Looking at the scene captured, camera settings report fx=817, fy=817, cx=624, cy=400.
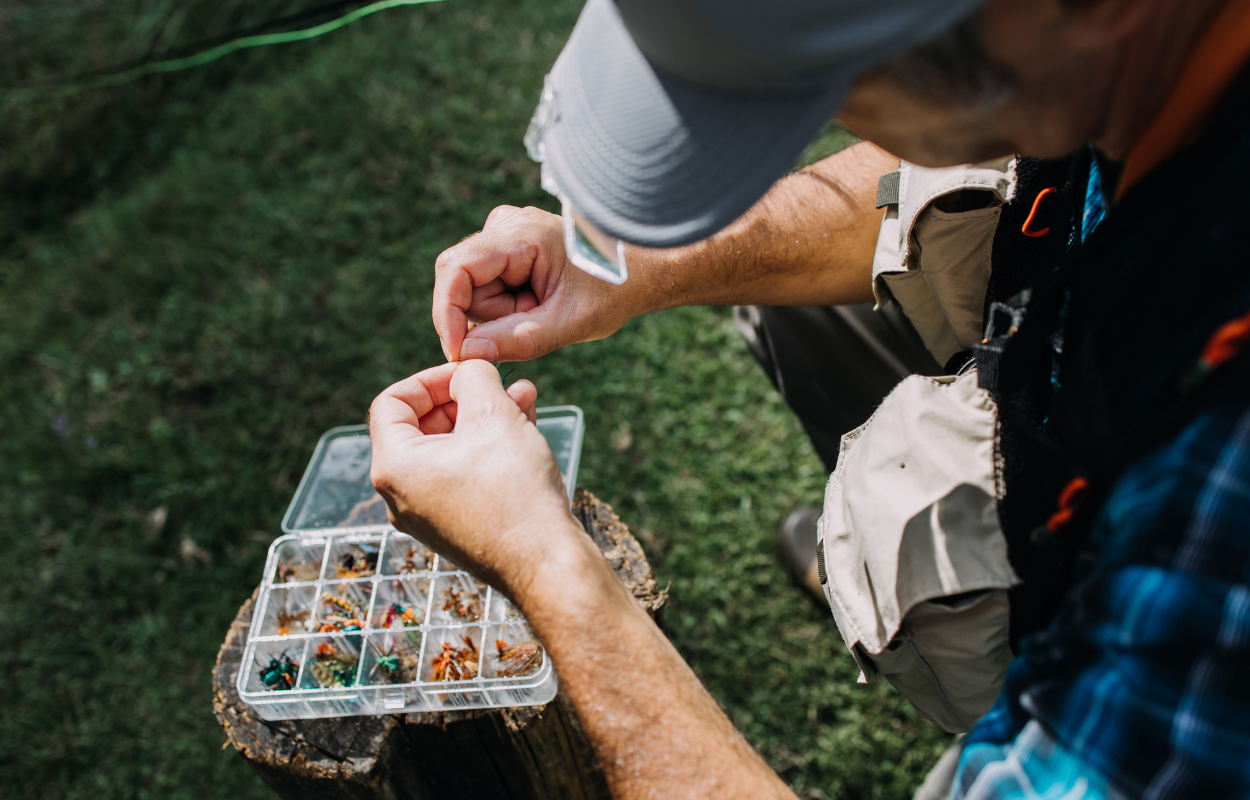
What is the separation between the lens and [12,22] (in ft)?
15.6

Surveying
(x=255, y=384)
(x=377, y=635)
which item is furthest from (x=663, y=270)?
(x=255, y=384)

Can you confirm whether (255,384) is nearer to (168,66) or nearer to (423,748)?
(423,748)

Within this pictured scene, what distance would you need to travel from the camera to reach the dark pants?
2.16 m

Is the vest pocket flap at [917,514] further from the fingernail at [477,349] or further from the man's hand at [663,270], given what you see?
the fingernail at [477,349]

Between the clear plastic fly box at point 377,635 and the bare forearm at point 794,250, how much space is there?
558 mm

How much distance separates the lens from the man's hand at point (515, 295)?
1857mm

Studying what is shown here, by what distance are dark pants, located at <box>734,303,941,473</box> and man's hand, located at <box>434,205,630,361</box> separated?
Result: 23.7 inches

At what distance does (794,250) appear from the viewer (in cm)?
212

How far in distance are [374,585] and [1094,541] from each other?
148 centimetres

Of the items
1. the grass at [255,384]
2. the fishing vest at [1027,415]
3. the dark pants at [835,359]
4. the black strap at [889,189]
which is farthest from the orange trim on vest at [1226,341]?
the grass at [255,384]

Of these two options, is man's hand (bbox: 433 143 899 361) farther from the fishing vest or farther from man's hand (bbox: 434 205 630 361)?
the fishing vest

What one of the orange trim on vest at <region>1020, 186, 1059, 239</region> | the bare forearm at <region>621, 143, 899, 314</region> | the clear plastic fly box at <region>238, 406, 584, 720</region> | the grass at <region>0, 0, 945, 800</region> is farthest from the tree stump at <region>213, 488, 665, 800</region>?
the orange trim on vest at <region>1020, 186, 1059, 239</region>

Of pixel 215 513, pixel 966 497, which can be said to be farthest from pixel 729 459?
pixel 215 513

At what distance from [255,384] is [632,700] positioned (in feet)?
9.19
